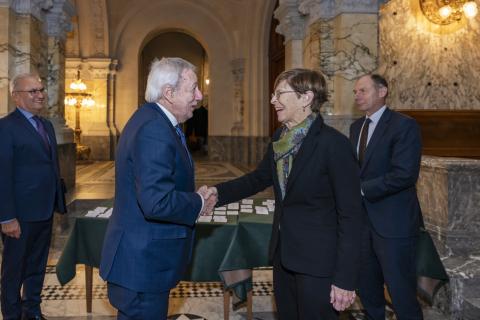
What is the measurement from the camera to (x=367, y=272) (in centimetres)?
312

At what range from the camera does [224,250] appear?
3.32 m

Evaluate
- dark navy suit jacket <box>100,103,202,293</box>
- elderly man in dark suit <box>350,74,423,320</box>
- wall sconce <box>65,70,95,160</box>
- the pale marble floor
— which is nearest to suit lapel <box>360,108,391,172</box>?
elderly man in dark suit <box>350,74,423,320</box>

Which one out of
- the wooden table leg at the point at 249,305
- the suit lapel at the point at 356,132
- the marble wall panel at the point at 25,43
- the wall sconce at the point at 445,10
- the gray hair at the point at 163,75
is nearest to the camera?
the gray hair at the point at 163,75

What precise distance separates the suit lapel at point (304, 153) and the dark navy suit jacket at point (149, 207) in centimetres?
46

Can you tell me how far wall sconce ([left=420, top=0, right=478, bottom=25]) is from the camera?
20.0 feet

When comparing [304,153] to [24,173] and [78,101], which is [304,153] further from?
[78,101]

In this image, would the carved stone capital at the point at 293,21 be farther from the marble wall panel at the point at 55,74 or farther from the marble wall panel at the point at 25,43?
the marble wall panel at the point at 25,43

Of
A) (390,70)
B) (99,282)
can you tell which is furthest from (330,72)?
(99,282)

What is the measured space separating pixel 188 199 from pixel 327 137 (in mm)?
704

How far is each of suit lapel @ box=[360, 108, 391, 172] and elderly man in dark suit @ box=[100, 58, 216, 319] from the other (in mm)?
1421

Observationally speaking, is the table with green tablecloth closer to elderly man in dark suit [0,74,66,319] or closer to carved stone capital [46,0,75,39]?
elderly man in dark suit [0,74,66,319]

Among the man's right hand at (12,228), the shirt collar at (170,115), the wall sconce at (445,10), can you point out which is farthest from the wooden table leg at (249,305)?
the wall sconce at (445,10)

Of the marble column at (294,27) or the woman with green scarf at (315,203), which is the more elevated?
the marble column at (294,27)

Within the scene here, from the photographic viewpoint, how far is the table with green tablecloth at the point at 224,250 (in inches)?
127
